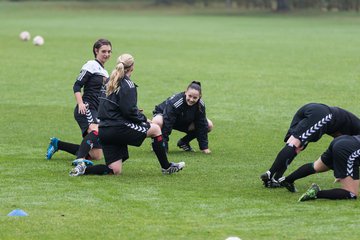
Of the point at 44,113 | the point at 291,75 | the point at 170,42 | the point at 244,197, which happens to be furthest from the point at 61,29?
the point at 244,197

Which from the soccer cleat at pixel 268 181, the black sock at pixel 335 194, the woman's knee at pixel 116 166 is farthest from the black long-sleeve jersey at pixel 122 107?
the black sock at pixel 335 194

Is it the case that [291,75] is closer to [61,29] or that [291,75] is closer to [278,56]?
[278,56]

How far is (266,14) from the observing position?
7888cm

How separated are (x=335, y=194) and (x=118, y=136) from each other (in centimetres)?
315

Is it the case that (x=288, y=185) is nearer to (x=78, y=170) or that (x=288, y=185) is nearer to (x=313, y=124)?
(x=313, y=124)

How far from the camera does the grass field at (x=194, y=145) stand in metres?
9.73

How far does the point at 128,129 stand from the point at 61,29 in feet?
138

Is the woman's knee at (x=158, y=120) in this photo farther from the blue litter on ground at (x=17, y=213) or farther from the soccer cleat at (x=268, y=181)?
the blue litter on ground at (x=17, y=213)

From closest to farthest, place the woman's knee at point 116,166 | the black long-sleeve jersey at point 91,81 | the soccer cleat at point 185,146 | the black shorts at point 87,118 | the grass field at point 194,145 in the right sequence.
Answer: the grass field at point 194,145, the woman's knee at point 116,166, the black long-sleeve jersey at point 91,81, the black shorts at point 87,118, the soccer cleat at point 185,146

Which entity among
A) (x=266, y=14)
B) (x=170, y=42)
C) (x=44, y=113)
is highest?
(x=44, y=113)

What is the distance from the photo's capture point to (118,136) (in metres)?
12.5

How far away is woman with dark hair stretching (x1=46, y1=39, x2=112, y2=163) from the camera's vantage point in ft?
45.0

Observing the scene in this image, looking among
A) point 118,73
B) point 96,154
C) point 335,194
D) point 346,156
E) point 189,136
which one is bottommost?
point 189,136

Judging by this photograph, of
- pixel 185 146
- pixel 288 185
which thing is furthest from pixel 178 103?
pixel 288 185
